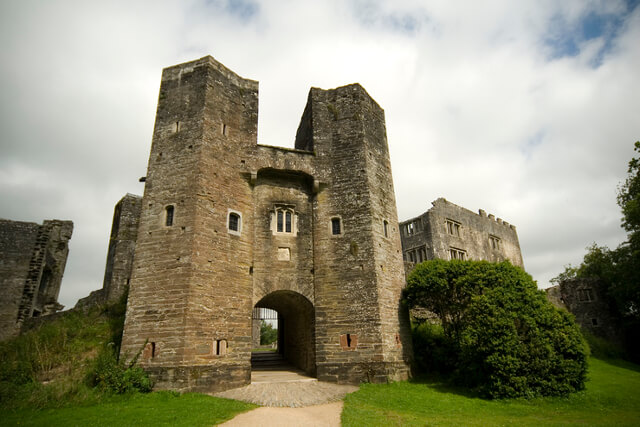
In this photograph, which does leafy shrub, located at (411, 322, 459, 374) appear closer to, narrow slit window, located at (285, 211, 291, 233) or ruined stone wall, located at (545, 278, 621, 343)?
narrow slit window, located at (285, 211, 291, 233)

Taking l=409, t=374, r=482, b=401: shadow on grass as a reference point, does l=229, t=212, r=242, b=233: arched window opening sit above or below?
above

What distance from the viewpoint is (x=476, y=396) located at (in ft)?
44.1

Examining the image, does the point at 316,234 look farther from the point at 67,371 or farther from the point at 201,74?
the point at 67,371

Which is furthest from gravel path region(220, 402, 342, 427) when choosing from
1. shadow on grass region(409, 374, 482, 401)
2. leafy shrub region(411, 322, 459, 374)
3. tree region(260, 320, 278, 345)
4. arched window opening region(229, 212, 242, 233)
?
tree region(260, 320, 278, 345)

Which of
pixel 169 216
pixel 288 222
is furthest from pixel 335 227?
pixel 169 216

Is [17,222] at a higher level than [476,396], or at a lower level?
higher

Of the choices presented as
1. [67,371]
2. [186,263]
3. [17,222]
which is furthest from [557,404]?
[17,222]

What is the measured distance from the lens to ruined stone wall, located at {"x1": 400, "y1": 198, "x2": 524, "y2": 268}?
31.8 m

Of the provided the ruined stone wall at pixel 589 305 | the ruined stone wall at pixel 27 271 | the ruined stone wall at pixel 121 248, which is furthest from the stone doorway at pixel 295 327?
the ruined stone wall at pixel 589 305

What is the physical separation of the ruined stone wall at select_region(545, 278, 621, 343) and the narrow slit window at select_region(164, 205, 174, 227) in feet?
98.3

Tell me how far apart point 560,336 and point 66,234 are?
95.0ft

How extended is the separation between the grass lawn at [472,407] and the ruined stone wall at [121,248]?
48.6 feet

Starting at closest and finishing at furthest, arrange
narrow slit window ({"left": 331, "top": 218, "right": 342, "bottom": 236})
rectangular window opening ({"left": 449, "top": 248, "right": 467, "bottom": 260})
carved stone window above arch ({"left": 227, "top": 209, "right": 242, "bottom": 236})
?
carved stone window above arch ({"left": 227, "top": 209, "right": 242, "bottom": 236}) < narrow slit window ({"left": 331, "top": 218, "right": 342, "bottom": 236}) < rectangular window opening ({"left": 449, "top": 248, "right": 467, "bottom": 260})

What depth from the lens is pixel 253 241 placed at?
16625mm
